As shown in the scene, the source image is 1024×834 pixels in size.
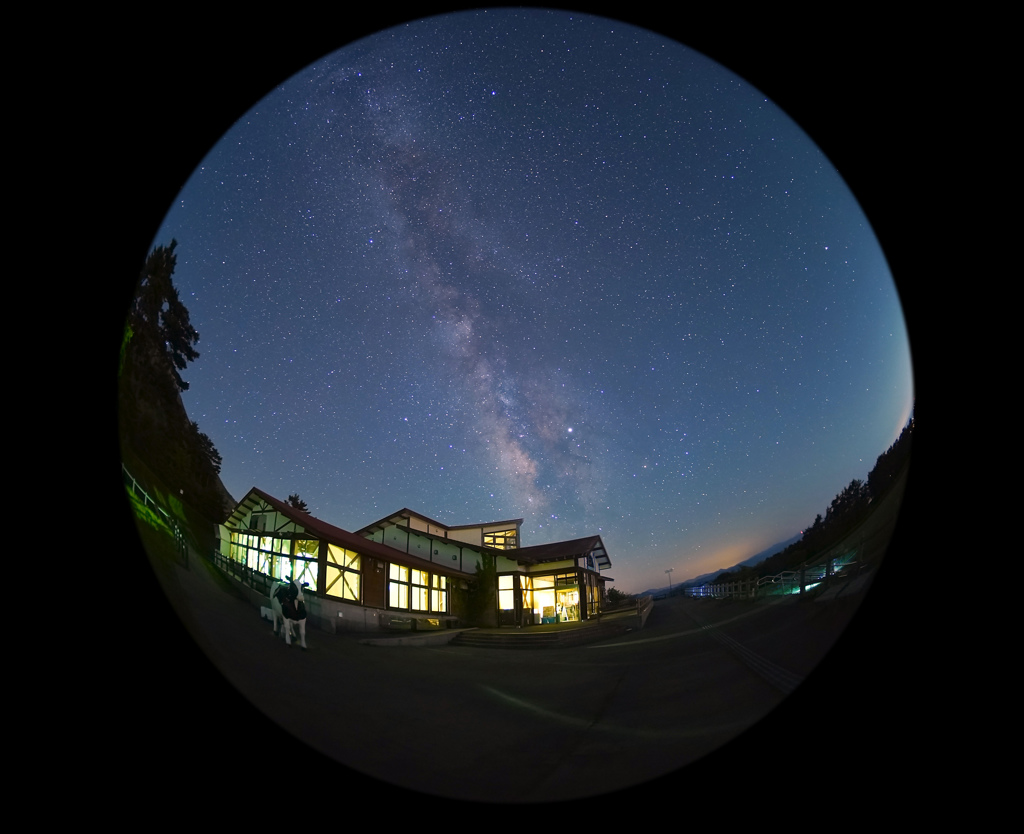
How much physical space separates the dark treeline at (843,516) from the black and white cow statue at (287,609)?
246cm

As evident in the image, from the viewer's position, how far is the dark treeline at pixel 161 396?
2.49 meters

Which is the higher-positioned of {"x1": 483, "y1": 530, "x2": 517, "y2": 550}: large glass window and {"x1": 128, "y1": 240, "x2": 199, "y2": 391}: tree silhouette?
{"x1": 128, "y1": 240, "x2": 199, "y2": 391}: tree silhouette

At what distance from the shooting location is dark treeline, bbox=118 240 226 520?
8.17 ft

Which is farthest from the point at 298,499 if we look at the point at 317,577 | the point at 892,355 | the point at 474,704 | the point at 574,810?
the point at 892,355

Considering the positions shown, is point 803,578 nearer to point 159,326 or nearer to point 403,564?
point 403,564

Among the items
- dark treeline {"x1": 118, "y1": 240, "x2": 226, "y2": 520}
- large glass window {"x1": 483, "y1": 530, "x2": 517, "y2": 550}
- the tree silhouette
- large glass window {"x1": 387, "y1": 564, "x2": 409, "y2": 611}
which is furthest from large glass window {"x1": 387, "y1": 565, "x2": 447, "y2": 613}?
the tree silhouette

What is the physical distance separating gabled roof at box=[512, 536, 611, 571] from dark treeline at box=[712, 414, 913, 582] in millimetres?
915

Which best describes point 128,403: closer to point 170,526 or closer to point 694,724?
point 170,526

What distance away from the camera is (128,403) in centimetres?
259

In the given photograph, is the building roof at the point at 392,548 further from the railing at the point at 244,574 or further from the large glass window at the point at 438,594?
the railing at the point at 244,574

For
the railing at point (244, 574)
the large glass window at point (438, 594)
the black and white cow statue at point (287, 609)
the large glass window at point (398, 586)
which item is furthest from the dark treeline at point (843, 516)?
Result: the railing at point (244, 574)

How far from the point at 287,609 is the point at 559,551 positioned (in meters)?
1.47

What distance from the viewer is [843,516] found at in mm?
2773

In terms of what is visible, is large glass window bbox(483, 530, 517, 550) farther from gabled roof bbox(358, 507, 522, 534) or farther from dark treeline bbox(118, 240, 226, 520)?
dark treeline bbox(118, 240, 226, 520)
